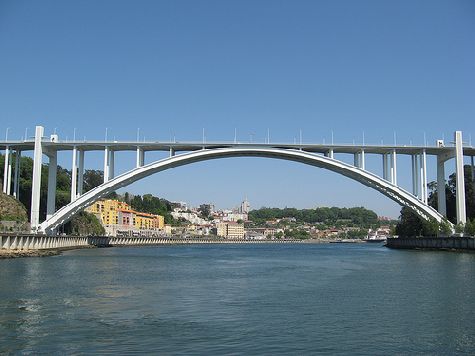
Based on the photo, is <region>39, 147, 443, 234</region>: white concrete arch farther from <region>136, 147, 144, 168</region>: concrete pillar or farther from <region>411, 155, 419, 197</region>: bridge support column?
<region>411, 155, 419, 197</region>: bridge support column

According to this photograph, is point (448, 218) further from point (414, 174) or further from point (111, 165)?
point (111, 165)

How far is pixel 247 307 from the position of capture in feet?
59.4

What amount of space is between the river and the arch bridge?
90.3ft

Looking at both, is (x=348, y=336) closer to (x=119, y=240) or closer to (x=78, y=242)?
(x=78, y=242)

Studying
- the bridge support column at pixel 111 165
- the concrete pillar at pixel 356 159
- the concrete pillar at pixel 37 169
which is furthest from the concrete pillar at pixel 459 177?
the concrete pillar at pixel 37 169

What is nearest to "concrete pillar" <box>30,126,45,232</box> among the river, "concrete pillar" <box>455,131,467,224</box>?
the river

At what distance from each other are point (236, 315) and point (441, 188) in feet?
153

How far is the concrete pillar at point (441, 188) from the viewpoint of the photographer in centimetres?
5766

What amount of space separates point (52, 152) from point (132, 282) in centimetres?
3581

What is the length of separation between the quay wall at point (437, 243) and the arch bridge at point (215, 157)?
2.56 meters

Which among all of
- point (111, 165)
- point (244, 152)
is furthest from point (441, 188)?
point (111, 165)

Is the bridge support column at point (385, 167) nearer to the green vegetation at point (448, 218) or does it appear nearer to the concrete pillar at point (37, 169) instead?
the green vegetation at point (448, 218)

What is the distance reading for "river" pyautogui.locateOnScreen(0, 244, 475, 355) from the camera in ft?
41.5

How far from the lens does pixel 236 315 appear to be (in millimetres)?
16516
